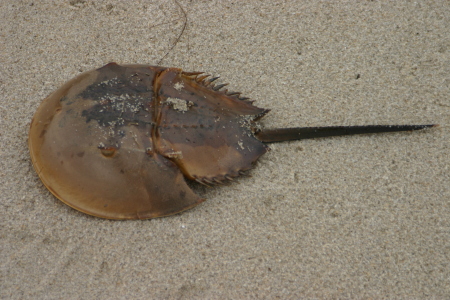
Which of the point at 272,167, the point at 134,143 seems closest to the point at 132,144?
the point at 134,143

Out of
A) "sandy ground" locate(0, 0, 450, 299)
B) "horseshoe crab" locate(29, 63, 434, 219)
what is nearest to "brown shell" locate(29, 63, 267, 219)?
"horseshoe crab" locate(29, 63, 434, 219)

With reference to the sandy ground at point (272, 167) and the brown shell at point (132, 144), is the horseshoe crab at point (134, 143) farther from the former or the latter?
the sandy ground at point (272, 167)

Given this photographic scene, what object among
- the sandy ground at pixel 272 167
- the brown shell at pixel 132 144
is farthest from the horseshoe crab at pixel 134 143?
the sandy ground at pixel 272 167

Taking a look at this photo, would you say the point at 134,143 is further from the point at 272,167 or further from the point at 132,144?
the point at 272,167

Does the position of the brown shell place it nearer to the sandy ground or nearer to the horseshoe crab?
the horseshoe crab

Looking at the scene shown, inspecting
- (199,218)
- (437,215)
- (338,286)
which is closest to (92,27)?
(199,218)
